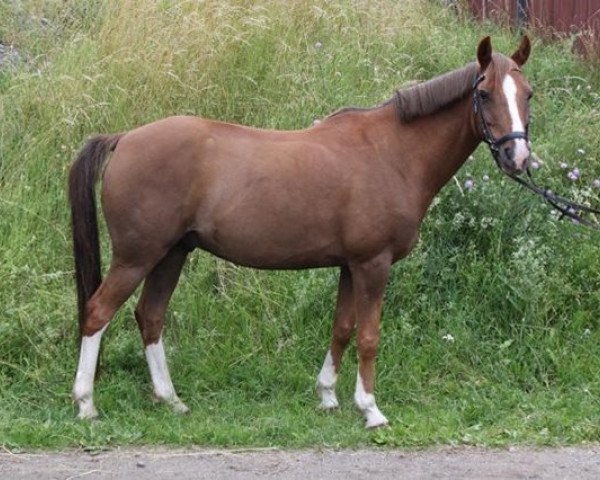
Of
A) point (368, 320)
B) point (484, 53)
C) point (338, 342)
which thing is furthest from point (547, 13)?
point (368, 320)

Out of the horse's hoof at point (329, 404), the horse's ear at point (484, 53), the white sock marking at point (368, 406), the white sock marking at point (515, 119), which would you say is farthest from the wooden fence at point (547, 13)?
the white sock marking at point (368, 406)

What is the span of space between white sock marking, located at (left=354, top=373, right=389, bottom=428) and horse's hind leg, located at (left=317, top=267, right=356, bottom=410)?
0.25m

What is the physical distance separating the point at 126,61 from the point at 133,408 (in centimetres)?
343

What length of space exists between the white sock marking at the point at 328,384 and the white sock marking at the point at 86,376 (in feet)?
4.14

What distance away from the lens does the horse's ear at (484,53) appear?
564cm

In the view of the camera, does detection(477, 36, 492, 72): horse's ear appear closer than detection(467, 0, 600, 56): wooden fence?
Yes

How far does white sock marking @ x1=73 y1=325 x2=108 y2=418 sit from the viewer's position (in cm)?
593

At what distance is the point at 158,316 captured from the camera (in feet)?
20.5

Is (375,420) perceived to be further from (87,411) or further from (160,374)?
(87,411)

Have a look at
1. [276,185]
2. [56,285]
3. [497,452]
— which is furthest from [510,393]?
[56,285]

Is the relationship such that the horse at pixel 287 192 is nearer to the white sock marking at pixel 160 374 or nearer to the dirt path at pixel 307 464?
the white sock marking at pixel 160 374

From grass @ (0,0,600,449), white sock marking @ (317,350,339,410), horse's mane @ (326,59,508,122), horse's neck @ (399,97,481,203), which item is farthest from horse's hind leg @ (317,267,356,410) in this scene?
horse's mane @ (326,59,508,122)

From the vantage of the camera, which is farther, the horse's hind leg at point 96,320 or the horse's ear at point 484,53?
the horse's hind leg at point 96,320

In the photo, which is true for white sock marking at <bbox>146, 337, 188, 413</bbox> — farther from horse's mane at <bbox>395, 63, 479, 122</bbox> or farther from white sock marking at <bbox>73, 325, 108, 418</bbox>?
horse's mane at <bbox>395, 63, 479, 122</bbox>
